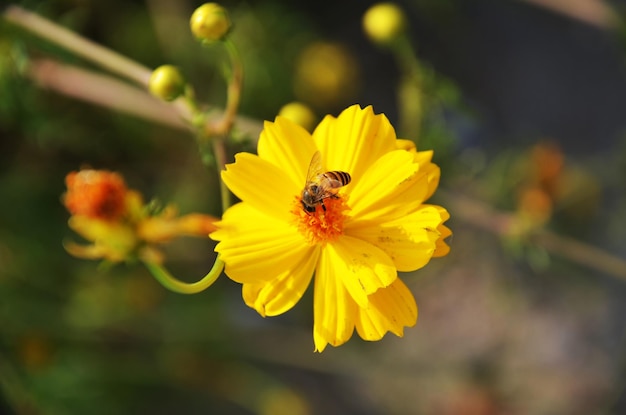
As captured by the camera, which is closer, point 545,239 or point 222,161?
point 222,161

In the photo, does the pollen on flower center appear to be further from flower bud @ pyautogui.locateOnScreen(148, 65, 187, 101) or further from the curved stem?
flower bud @ pyautogui.locateOnScreen(148, 65, 187, 101)

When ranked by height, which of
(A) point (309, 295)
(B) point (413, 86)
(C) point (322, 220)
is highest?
(A) point (309, 295)

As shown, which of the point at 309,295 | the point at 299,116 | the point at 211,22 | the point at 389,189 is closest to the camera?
the point at 389,189

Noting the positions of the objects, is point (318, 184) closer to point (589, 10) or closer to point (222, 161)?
point (222, 161)

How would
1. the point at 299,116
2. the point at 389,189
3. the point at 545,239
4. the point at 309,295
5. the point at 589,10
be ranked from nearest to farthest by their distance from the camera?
the point at 389,189 < the point at 299,116 < the point at 545,239 < the point at 589,10 < the point at 309,295

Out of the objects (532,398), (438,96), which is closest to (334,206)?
(438,96)

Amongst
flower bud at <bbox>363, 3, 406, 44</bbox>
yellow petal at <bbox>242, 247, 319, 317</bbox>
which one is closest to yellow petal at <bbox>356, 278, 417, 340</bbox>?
yellow petal at <bbox>242, 247, 319, 317</bbox>

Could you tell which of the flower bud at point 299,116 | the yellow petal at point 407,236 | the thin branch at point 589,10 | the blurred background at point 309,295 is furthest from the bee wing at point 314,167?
the thin branch at point 589,10

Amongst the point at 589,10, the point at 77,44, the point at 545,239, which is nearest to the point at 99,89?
the point at 77,44
